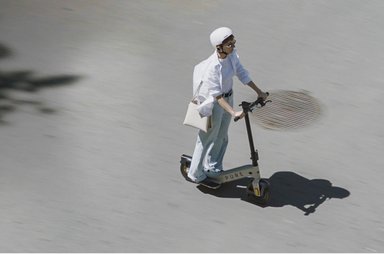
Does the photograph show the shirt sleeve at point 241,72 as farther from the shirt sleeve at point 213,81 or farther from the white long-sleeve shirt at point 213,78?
the shirt sleeve at point 213,81

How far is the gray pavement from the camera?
864cm

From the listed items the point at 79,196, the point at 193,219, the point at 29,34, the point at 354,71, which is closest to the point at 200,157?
the point at 193,219

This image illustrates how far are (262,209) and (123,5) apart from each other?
4.84 m

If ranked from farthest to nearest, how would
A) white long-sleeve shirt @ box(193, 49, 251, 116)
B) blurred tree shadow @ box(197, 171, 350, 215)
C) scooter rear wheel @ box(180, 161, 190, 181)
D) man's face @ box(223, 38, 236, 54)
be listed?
scooter rear wheel @ box(180, 161, 190, 181) → blurred tree shadow @ box(197, 171, 350, 215) → white long-sleeve shirt @ box(193, 49, 251, 116) → man's face @ box(223, 38, 236, 54)

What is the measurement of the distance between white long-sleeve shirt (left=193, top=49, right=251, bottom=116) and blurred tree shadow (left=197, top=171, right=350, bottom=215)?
108 cm

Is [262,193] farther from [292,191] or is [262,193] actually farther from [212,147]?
[212,147]

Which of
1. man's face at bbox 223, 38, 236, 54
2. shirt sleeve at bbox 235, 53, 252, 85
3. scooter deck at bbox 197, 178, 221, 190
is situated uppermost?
man's face at bbox 223, 38, 236, 54

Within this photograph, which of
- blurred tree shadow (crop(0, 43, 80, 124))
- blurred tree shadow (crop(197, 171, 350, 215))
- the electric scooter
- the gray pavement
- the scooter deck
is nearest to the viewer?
the gray pavement

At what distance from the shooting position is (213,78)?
8.47 m

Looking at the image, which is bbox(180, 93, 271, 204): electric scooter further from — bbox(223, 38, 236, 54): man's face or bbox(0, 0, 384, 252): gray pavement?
bbox(223, 38, 236, 54): man's face

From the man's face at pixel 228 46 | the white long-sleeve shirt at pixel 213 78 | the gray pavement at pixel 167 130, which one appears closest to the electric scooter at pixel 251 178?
the gray pavement at pixel 167 130

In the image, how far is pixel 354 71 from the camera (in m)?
11.3

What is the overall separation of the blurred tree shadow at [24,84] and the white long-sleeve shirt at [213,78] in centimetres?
256

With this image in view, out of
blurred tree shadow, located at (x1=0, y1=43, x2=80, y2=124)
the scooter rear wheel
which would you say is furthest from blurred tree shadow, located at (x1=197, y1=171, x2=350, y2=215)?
blurred tree shadow, located at (x1=0, y1=43, x2=80, y2=124)
